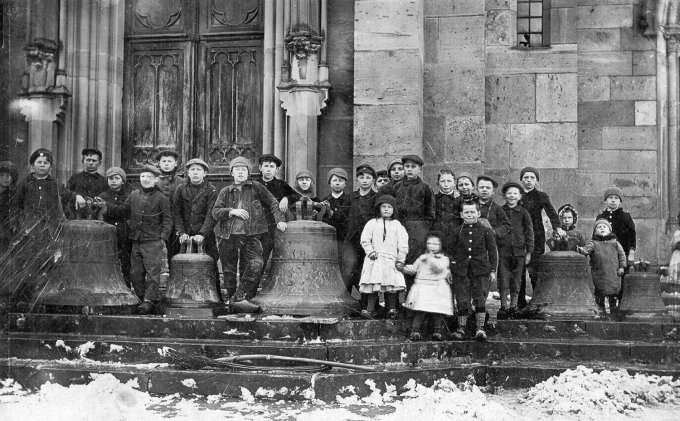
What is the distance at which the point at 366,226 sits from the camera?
931 centimetres

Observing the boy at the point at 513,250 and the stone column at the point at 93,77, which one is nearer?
the boy at the point at 513,250

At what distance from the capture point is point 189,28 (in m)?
13.6

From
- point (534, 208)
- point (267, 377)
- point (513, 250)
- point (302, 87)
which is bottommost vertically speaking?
point (267, 377)

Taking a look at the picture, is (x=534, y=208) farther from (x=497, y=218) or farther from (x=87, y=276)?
(x=87, y=276)

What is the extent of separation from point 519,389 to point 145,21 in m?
8.43

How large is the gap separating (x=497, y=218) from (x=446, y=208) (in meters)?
0.59

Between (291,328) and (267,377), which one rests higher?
(291,328)

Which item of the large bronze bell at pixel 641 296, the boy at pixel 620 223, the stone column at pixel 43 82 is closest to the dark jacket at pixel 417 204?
the large bronze bell at pixel 641 296

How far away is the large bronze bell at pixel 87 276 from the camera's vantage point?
30.5ft

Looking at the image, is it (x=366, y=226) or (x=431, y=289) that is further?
(x=366, y=226)

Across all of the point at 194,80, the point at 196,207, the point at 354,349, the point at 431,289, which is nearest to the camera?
the point at 354,349

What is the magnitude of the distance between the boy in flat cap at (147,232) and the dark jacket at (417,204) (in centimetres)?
261

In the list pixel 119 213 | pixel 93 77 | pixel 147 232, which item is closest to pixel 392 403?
pixel 147 232

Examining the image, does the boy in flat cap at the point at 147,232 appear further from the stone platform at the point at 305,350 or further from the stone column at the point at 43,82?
the stone column at the point at 43,82
